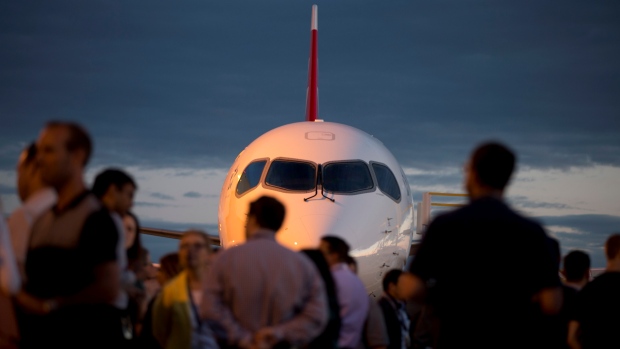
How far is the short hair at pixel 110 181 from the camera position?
8.02 meters

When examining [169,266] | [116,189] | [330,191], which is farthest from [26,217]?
[330,191]

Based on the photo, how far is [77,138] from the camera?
19.8ft

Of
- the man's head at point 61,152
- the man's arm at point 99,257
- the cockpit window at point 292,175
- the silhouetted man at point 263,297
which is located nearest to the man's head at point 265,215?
the silhouetted man at point 263,297

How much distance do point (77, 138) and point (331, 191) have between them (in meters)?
9.63

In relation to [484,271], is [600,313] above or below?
below

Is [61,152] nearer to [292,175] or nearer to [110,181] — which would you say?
[110,181]

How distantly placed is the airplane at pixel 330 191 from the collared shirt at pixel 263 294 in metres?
7.00

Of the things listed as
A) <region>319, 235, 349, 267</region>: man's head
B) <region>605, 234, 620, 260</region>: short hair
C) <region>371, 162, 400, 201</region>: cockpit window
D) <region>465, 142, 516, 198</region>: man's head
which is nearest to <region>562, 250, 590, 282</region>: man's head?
<region>605, 234, 620, 260</region>: short hair

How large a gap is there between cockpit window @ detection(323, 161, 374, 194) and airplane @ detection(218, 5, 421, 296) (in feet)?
0.05

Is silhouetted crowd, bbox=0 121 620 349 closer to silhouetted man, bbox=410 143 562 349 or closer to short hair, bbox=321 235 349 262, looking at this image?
silhouetted man, bbox=410 143 562 349

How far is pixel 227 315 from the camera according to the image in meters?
6.45

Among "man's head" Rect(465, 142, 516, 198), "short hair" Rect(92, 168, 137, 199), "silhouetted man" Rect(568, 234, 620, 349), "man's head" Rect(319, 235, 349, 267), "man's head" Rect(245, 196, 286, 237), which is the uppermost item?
"man's head" Rect(465, 142, 516, 198)

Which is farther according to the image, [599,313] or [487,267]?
[599,313]

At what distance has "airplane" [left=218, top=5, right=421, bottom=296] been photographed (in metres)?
14.5
